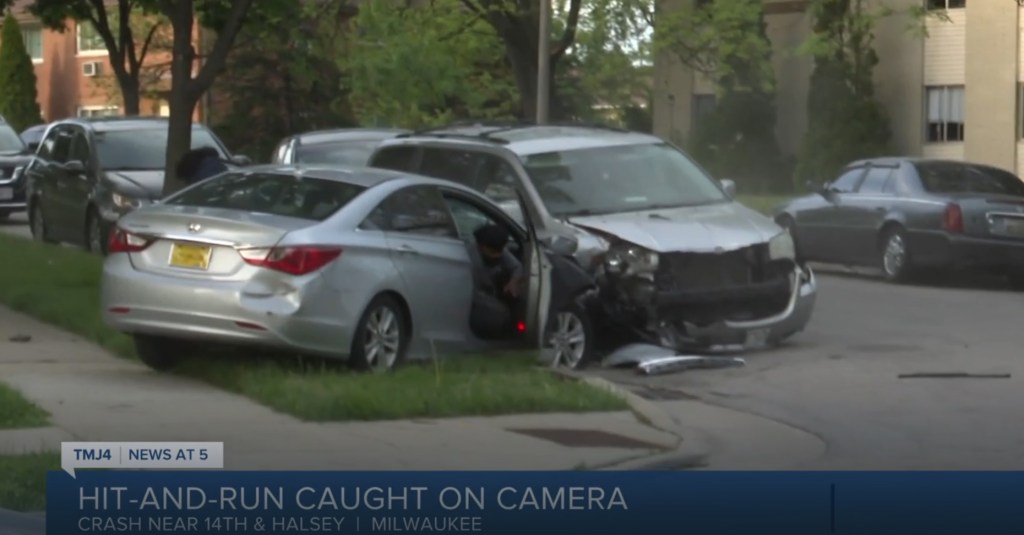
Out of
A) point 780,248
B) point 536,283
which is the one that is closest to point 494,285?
point 536,283

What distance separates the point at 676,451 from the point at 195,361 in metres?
3.89

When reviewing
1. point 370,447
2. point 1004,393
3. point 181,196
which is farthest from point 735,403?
A: point 181,196

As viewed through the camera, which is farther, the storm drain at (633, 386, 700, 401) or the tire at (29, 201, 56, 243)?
the tire at (29, 201, 56, 243)

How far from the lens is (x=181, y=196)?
12.2 meters

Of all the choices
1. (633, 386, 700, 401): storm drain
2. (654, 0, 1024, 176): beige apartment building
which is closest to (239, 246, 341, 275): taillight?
(633, 386, 700, 401): storm drain

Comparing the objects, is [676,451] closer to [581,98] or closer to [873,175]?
[873,175]

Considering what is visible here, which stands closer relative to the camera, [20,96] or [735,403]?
[735,403]

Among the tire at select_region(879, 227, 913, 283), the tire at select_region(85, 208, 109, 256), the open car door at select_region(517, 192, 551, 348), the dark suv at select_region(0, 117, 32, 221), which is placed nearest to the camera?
the open car door at select_region(517, 192, 551, 348)

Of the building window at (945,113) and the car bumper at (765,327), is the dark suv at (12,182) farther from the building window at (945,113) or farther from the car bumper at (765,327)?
the building window at (945,113)

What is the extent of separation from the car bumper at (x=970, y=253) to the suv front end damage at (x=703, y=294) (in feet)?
22.6

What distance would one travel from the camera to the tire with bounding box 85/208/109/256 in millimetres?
19812

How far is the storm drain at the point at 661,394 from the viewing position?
38.4 feet

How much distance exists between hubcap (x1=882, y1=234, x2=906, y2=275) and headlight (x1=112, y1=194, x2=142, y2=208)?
880 cm

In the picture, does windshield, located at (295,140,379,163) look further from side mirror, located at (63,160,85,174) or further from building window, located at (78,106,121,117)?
building window, located at (78,106,121,117)
